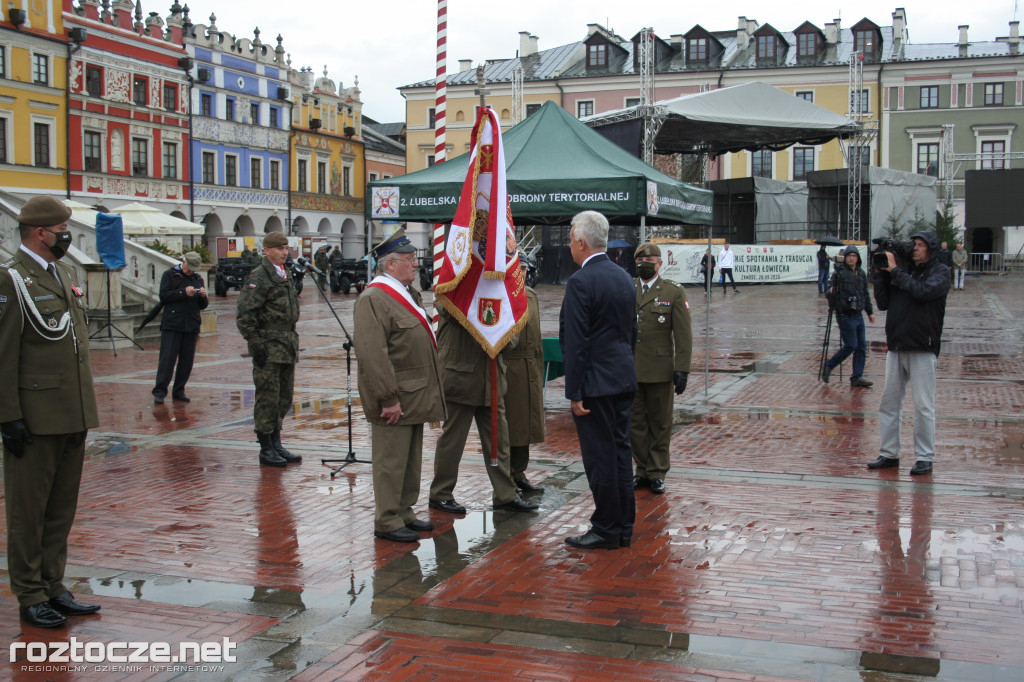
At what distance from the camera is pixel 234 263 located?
113 feet

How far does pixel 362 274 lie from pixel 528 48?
113 feet

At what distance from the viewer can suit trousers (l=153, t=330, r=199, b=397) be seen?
35.3 feet

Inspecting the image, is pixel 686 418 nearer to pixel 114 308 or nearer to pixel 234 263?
pixel 114 308

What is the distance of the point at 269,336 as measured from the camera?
304 inches

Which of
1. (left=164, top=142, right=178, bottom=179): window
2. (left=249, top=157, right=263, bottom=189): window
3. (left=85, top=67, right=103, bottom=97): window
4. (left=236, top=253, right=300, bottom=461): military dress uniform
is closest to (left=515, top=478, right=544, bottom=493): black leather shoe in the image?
(left=236, top=253, right=300, bottom=461): military dress uniform

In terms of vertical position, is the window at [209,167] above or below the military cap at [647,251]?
above

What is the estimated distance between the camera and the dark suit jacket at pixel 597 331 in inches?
214

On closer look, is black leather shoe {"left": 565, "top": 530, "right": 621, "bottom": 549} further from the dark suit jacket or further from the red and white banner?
the red and white banner

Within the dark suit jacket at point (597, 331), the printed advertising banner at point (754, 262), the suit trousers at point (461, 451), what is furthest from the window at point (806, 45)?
the dark suit jacket at point (597, 331)

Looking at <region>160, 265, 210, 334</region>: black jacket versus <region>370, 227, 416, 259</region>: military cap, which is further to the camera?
<region>160, 265, 210, 334</region>: black jacket

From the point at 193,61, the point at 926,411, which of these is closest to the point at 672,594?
the point at 926,411

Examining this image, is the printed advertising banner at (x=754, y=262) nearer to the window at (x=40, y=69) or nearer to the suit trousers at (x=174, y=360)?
the suit trousers at (x=174, y=360)

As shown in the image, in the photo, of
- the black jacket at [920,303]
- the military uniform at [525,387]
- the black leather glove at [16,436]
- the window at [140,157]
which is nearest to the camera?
the black leather glove at [16,436]

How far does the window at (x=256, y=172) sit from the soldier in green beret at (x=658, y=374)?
157ft
